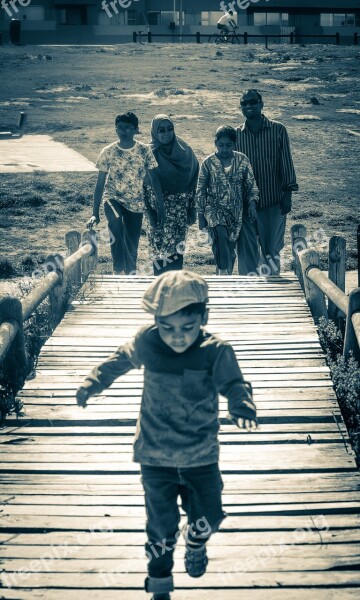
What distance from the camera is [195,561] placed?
3875mm

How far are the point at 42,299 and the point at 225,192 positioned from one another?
7.78ft

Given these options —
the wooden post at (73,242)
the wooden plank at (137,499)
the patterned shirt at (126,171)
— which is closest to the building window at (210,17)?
the wooden post at (73,242)

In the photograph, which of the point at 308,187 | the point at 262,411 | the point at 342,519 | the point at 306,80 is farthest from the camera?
the point at 306,80

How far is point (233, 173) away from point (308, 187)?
1048cm

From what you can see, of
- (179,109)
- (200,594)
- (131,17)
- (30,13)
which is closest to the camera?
(200,594)

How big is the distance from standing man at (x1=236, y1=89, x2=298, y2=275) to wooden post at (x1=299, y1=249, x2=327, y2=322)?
66 cm

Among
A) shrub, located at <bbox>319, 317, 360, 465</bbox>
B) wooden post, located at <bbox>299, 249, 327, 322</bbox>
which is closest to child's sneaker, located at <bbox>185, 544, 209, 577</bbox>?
shrub, located at <bbox>319, 317, 360, 465</bbox>

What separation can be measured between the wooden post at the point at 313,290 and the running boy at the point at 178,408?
15.8 ft

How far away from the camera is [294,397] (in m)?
6.17

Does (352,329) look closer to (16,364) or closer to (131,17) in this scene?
(16,364)

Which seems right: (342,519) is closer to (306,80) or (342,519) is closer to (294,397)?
(294,397)

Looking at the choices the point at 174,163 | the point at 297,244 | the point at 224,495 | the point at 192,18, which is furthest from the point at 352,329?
the point at 192,18

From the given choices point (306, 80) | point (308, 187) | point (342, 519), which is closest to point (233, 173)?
point (342, 519)

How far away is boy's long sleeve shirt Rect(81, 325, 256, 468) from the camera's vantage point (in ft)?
12.2
